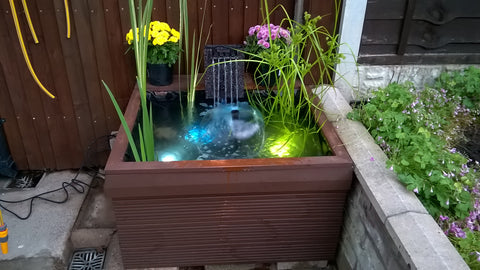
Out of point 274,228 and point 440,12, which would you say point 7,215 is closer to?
point 274,228

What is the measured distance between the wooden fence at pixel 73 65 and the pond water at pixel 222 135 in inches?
17.5

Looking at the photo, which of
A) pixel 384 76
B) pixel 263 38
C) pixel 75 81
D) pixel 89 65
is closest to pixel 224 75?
pixel 263 38

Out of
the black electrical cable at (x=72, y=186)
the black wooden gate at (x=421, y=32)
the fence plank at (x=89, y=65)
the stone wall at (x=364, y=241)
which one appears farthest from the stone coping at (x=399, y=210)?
the black electrical cable at (x=72, y=186)

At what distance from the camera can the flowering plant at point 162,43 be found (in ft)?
8.00

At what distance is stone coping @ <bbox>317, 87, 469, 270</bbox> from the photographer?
1.35 metres

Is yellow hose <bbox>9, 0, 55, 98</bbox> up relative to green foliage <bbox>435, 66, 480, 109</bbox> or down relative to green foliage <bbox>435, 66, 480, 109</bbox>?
up

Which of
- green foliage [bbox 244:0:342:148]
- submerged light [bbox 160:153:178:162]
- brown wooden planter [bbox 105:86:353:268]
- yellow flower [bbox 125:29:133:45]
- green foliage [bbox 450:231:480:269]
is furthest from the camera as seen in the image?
yellow flower [bbox 125:29:133:45]

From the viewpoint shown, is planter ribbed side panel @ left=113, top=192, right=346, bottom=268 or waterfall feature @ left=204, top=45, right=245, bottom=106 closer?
planter ribbed side panel @ left=113, top=192, right=346, bottom=268

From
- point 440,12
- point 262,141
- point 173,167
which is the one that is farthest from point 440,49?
point 173,167

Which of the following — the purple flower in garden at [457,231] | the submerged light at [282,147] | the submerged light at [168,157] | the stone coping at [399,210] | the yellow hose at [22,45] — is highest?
the yellow hose at [22,45]

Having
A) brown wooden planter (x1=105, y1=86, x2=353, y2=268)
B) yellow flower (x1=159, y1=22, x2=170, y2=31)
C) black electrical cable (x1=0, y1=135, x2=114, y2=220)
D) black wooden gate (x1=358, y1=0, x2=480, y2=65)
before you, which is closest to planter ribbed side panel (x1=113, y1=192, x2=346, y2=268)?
brown wooden planter (x1=105, y1=86, x2=353, y2=268)

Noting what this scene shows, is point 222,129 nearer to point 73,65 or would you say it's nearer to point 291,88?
point 291,88

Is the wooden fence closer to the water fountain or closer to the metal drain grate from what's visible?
the water fountain

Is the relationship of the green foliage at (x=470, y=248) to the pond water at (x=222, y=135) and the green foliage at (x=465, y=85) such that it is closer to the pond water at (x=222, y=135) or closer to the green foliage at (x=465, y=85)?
the pond water at (x=222, y=135)
